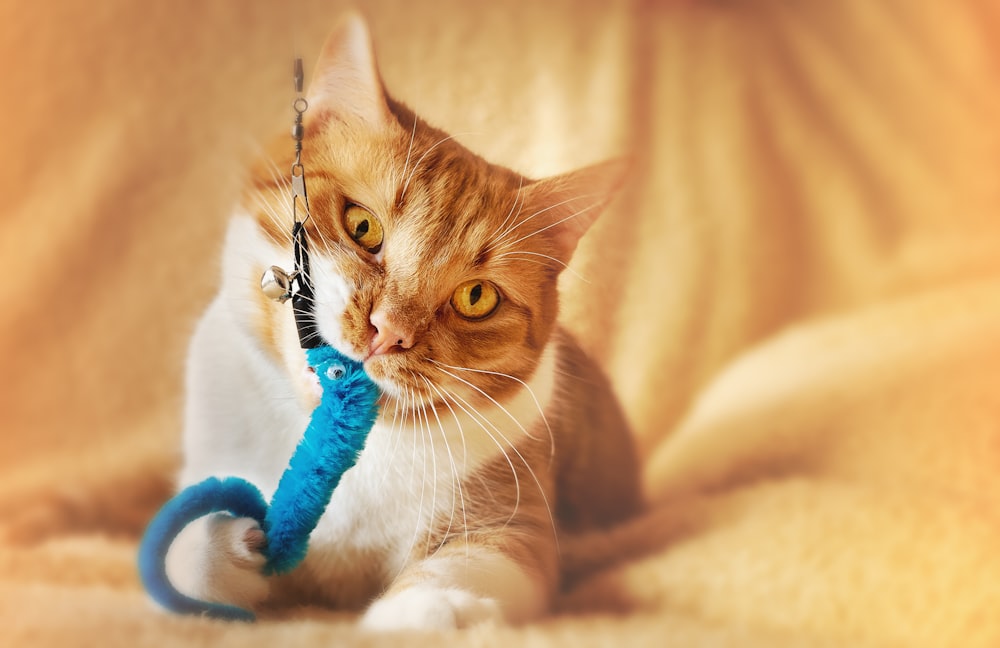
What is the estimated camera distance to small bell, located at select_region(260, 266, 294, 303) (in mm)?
667

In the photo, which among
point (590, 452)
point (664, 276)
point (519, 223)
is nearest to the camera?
point (519, 223)

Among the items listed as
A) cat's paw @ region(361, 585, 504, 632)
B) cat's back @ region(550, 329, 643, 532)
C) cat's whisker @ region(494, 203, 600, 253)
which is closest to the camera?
cat's paw @ region(361, 585, 504, 632)

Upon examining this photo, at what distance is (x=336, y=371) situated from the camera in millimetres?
671

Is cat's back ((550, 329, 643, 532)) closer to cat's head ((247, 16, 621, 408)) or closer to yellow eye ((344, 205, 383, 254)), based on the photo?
cat's head ((247, 16, 621, 408))

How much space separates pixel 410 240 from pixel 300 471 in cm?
22

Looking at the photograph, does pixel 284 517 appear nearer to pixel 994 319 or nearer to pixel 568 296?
pixel 568 296

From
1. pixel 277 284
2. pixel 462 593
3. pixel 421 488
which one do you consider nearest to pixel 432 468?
pixel 421 488

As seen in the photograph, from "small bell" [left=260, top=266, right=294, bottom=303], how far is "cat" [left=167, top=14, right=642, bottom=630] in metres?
0.03

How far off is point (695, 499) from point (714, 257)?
34 centimetres

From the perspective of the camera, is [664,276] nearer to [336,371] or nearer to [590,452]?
[590,452]

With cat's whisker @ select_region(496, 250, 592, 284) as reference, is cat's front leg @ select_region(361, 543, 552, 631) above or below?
below

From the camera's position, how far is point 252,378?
2.62 ft

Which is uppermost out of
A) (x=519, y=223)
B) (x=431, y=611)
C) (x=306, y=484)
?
(x=519, y=223)

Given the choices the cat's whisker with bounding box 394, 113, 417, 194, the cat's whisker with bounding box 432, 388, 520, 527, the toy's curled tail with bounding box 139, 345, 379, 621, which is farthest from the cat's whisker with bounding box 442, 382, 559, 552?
the cat's whisker with bounding box 394, 113, 417, 194
